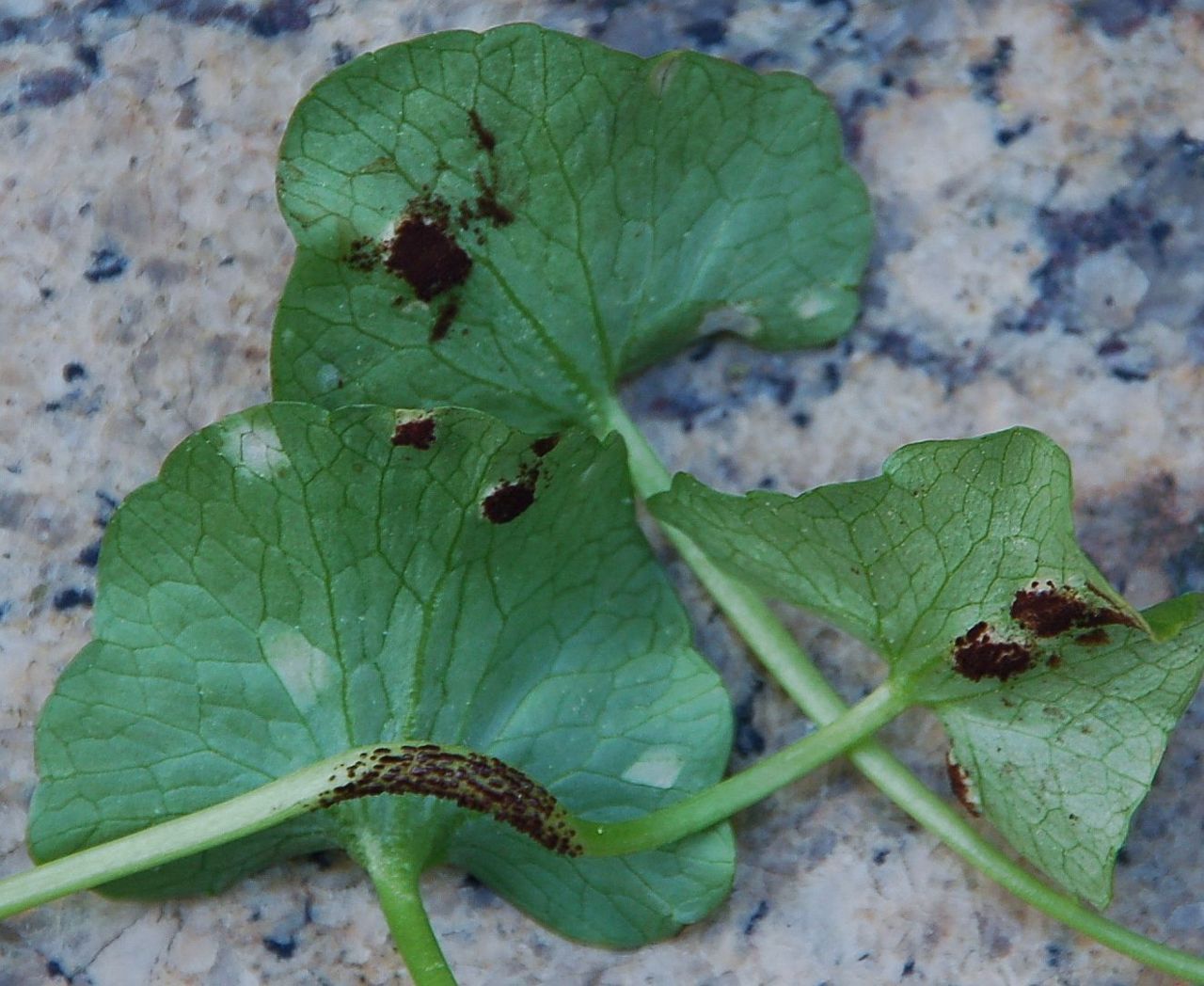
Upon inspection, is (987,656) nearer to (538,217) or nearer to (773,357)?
(773,357)

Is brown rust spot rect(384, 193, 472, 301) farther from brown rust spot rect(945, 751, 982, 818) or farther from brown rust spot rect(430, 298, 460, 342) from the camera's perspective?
brown rust spot rect(945, 751, 982, 818)

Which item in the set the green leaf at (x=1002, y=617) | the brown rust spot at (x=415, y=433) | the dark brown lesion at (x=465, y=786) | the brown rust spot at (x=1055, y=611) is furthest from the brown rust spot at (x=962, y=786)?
the brown rust spot at (x=415, y=433)

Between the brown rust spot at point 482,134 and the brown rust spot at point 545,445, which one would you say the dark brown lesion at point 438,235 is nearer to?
the brown rust spot at point 482,134

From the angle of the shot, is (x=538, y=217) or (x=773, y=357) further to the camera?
(x=773, y=357)

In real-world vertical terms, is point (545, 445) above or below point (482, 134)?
below

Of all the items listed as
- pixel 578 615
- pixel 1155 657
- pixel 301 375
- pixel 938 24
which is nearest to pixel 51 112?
pixel 301 375

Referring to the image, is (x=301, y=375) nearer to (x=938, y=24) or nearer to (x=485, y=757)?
(x=485, y=757)

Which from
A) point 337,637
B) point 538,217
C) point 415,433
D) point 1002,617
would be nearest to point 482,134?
point 538,217
